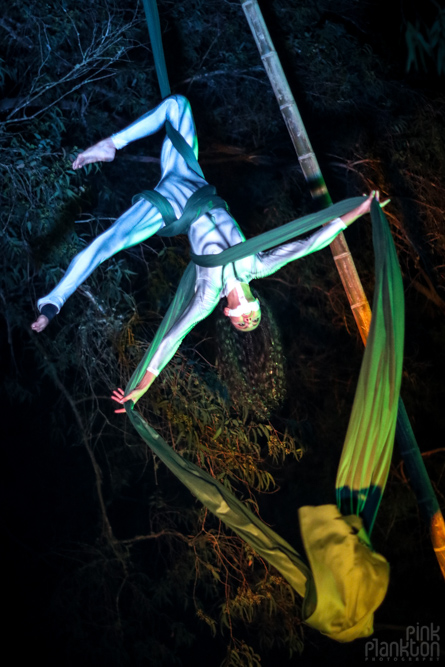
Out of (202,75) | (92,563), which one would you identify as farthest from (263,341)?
(92,563)

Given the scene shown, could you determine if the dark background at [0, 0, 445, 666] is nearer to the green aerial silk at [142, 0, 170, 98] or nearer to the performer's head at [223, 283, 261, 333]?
the green aerial silk at [142, 0, 170, 98]

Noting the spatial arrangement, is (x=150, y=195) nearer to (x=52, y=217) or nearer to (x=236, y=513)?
(x=236, y=513)

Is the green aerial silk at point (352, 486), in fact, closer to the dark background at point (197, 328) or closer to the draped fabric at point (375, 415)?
the draped fabric at point (375, 415)

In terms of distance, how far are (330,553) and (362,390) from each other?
521 mm

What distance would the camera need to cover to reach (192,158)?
289cm

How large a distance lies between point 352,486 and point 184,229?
3.83 feet

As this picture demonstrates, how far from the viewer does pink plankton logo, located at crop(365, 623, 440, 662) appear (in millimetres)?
6119

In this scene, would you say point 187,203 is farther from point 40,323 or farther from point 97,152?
point 40,323

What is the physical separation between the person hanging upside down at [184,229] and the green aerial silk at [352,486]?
226 mm

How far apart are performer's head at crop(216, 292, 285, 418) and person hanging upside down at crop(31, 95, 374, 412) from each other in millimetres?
714

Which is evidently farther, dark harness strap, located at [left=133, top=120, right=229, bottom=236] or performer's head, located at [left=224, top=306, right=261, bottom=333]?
performer's head, located at [left=224, top=306, right=261, bottom=333]

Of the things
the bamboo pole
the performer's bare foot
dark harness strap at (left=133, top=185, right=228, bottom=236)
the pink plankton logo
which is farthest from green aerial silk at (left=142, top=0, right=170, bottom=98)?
the pink plankton logo

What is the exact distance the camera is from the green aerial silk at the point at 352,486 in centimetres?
220

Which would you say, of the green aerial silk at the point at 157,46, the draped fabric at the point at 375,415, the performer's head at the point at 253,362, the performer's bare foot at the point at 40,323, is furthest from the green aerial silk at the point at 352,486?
the performer's head at the point at 253,362
